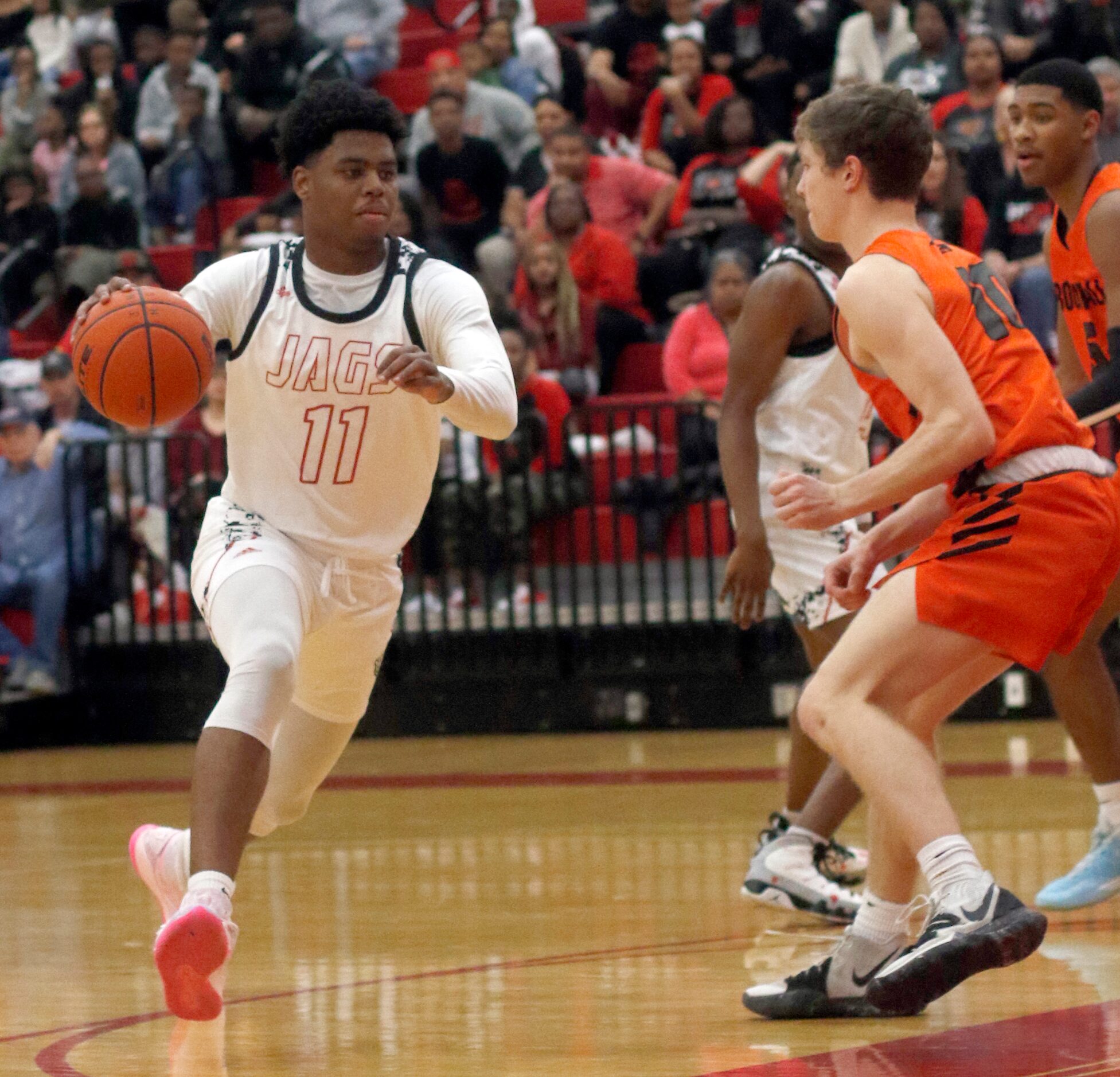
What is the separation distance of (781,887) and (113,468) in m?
7.14

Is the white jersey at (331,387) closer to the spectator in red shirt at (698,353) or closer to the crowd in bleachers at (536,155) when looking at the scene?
the crowd in bleachers at (536,155)

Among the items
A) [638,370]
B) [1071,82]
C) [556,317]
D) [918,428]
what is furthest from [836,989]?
[638,370]

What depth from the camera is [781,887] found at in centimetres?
561

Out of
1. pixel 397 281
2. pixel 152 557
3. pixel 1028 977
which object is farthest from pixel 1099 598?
pixel 152 557

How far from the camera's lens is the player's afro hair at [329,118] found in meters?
4.85

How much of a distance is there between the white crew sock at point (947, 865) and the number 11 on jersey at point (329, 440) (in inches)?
64.6

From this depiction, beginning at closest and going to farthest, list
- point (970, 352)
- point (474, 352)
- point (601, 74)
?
point (970, 352) < point (474, 352) < point (601, 74)

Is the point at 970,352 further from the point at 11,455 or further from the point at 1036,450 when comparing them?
the point at 11,455

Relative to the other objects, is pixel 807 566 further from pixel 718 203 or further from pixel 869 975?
pixel 718 203

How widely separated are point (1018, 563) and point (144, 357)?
196 cm

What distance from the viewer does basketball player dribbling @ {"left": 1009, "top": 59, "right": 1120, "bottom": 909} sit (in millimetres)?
5477

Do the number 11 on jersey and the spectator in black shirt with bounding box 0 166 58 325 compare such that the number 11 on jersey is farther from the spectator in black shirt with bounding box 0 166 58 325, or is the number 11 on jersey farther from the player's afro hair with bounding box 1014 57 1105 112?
the spectator in black shirt with bounding box 0 166 58 325

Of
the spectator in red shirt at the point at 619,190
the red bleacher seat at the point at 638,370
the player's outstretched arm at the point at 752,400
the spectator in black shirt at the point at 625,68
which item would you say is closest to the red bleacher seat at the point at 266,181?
the spectator in black shirt at the point at 625,68

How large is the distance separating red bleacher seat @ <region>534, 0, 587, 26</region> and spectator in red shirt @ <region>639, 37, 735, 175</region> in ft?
9.94
